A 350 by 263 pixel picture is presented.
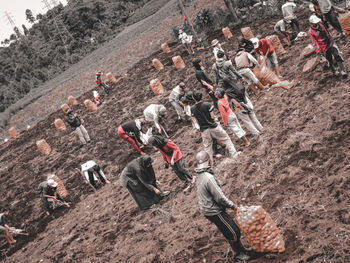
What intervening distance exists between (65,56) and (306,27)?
5292 centimetres

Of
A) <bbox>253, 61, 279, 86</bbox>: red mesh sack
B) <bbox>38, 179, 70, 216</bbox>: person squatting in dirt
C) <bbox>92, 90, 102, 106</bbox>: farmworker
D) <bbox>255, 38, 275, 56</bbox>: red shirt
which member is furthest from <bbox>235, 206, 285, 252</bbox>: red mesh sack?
<bbox>92, 90, 102, 106</bbox>: farmworker

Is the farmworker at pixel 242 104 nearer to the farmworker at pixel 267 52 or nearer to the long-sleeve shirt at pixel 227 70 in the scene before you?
the long-sleeve shirt at pixel 227 70

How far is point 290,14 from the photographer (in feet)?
32.0

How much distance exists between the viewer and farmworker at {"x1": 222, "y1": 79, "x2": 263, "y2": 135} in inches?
259

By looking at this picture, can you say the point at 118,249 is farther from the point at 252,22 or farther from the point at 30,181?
the point at 252,22

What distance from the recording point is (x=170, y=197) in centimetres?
683

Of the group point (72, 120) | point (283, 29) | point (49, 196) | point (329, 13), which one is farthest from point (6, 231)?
point (329, 13)

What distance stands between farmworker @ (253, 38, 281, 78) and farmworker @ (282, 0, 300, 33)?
7.60 feet

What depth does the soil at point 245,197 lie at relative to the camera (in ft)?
13.6

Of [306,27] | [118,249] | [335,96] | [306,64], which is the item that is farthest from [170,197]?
[306,27]

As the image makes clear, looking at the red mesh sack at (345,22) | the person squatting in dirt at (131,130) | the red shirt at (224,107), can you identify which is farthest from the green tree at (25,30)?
the red shirt at (224,107)

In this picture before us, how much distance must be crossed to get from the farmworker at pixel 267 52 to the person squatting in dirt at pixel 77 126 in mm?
7426

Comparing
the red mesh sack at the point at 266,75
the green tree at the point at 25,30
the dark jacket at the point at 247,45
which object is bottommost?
the red mesh sack at the point at 266,75

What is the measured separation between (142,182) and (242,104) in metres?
2.77
